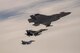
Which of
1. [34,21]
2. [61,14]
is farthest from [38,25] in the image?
[61,14]

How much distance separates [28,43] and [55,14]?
5.49m

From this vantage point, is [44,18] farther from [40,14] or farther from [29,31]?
[29,31]

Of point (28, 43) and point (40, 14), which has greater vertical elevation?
point (40, 14)

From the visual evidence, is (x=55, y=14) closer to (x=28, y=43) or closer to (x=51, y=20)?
(x=51, y=20)

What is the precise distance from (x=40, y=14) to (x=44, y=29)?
2.20 metres

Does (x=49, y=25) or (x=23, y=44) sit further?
(x=23, y=44)

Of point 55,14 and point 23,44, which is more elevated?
point 55,14

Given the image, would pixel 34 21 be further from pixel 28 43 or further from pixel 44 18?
pixel 28 43

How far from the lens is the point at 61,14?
33.5 m

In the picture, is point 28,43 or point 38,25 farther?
point 28,43

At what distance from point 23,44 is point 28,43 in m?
0.68

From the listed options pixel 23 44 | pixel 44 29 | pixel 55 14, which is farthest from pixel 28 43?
pixel 55 14

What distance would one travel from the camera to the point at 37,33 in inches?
1346

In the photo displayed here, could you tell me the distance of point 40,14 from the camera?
108 feet
